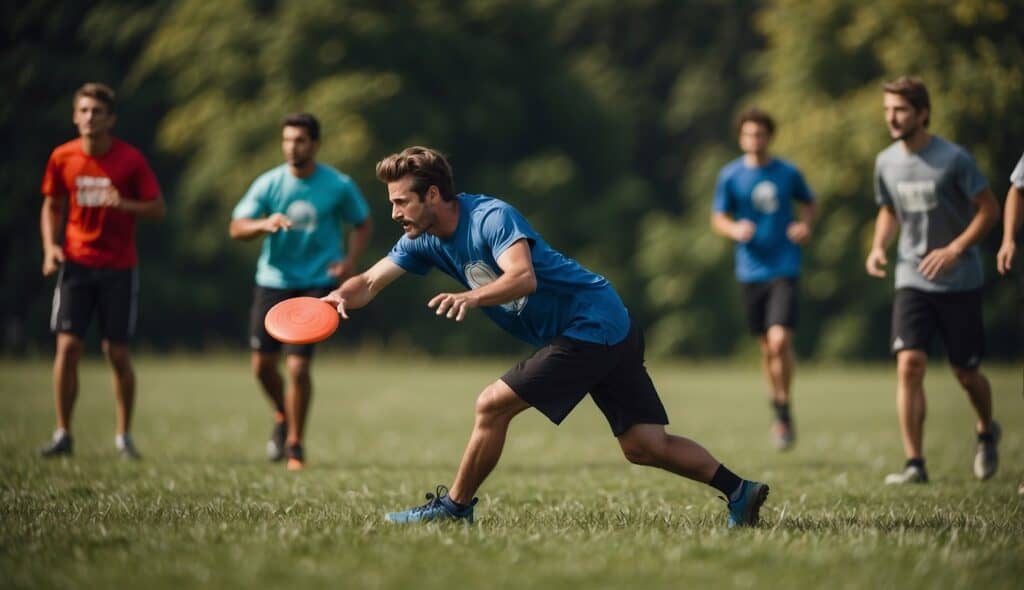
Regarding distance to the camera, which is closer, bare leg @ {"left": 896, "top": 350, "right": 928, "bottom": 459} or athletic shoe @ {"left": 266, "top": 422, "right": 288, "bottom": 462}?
bare leg @ {"left": 896, "top": 350, "right": 928, "bottom": 459}

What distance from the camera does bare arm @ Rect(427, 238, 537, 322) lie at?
5.27 metres

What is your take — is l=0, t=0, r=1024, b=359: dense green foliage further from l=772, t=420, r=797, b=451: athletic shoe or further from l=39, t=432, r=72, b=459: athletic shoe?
l=39, t=432, r=72, b=459: athletic shoe

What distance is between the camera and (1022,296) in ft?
28.1

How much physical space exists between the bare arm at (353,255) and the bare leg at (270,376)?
0.91 metres

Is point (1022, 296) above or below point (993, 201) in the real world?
below

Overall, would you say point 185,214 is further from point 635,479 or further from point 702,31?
point 635,479

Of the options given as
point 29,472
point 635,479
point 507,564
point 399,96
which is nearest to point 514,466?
point 635,479

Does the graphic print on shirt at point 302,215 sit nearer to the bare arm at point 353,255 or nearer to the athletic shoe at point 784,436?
the bare arm at point 353,255

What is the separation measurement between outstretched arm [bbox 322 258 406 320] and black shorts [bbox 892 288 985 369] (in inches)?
159

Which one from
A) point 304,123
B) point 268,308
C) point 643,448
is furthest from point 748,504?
point 304,123

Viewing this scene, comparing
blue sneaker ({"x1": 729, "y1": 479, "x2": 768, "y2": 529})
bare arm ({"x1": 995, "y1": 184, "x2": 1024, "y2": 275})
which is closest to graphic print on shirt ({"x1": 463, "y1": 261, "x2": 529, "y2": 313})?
blue sneaker ({"x1": 729, "y1": 479, "x2": 768, "y2": 529})

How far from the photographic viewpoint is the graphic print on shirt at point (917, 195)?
27.1 feet

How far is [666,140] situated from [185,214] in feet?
60.9

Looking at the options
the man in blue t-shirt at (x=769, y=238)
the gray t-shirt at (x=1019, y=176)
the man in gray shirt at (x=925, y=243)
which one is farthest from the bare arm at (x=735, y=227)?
the gray t-shirt at (x=1019, y=176)
